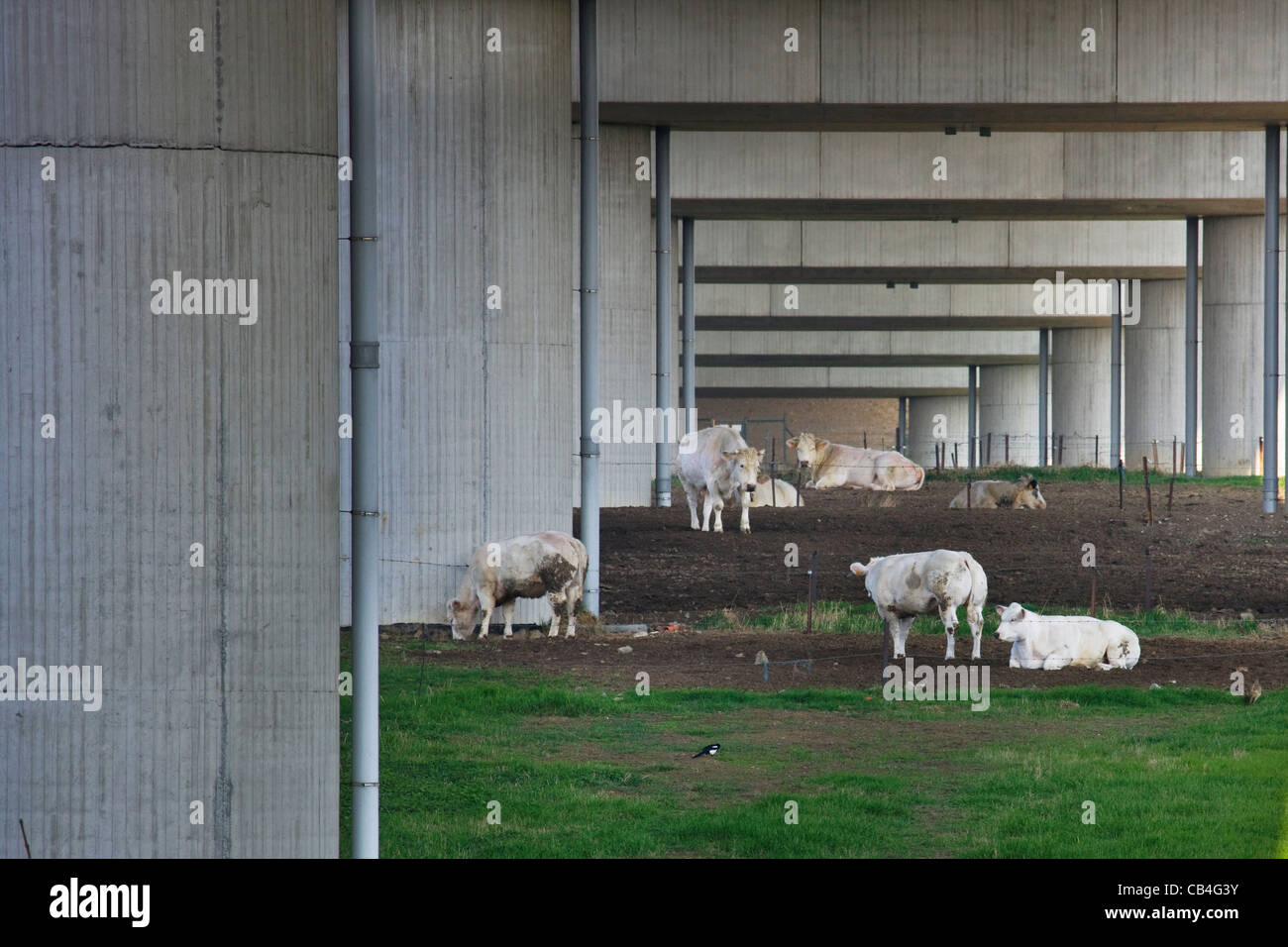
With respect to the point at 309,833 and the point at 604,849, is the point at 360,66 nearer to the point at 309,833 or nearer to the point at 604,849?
the point at 309,833

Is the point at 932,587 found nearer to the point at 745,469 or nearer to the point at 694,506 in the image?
the point at 745,469

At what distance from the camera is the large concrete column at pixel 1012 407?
73875 mm

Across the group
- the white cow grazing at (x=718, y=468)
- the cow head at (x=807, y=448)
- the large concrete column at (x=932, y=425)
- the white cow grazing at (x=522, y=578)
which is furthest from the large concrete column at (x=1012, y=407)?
the white cow grazing at (x=522, y=578)

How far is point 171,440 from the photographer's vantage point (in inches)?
297

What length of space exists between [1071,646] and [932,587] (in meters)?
1.40

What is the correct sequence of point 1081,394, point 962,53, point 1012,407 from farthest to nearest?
point 1012,407 → point 1081,394 → point 962,53

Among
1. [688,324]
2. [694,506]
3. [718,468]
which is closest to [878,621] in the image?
[718,468]

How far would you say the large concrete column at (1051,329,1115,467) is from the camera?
200ft

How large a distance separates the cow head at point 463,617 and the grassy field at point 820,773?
2.96m

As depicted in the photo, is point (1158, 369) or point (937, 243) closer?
point (937, 243)

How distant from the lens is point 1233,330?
40.6 m

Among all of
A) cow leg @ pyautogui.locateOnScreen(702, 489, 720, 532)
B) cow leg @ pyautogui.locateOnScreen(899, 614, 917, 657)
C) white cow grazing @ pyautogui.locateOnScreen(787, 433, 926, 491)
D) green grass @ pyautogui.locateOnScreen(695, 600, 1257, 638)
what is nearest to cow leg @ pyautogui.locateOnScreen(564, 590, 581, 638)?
green grass @ pyautogui.locateOnScreen(695, 600, 1257, 638)

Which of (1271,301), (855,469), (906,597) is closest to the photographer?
(906,597)

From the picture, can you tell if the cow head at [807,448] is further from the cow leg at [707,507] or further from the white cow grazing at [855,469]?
the cow leg at [707,507]
